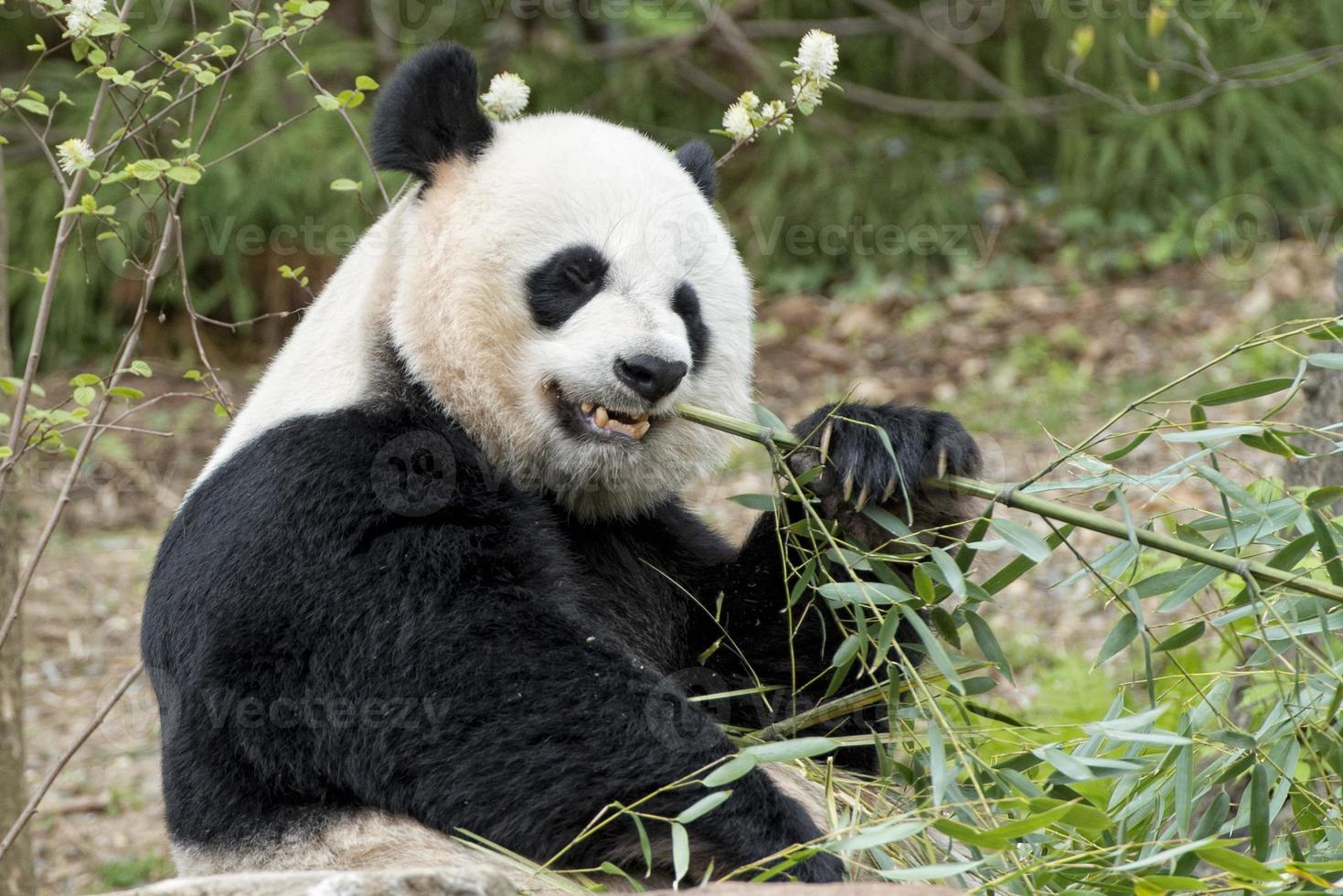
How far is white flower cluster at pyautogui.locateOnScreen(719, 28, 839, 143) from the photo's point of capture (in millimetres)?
4691

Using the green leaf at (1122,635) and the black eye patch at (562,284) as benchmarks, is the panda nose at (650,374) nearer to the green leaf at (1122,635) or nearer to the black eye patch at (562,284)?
the black eye patch at (562,284)

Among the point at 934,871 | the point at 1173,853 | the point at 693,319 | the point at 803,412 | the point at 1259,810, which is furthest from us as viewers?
the point at 803,412

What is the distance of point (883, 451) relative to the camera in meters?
3.73

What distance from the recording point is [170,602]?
376 centimetres

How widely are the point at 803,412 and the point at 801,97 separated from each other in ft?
18.8

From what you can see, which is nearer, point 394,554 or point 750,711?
point 394,554

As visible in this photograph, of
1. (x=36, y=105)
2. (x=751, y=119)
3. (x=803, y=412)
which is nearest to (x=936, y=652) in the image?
(x=751, y=119)

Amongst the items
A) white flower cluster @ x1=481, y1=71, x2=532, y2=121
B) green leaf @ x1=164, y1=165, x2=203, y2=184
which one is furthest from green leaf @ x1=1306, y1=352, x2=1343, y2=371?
green leaf @ x1=164, y1=165, x2=203, y2=184

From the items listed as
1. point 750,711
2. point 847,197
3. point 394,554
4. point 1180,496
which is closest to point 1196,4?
point 847,197

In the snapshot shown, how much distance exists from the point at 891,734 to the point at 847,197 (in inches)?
357

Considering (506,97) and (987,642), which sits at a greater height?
(506,97)

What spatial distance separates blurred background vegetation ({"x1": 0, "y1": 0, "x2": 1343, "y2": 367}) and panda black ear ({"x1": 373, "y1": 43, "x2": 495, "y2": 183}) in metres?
7.30

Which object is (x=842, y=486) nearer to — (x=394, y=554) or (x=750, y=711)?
(x=750, y=711)

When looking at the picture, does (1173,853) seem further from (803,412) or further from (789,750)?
(803,412)
